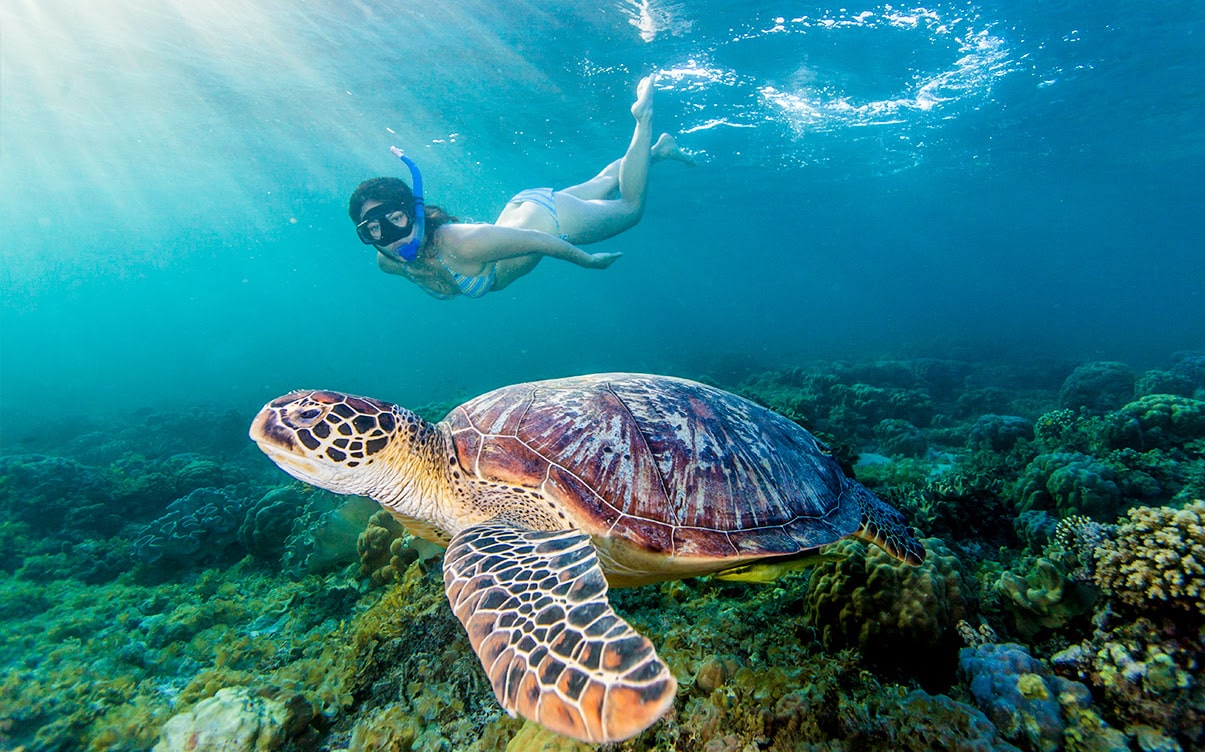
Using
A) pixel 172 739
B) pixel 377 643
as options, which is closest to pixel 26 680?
pixel 172 739

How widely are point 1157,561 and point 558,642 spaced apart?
6.53 ft

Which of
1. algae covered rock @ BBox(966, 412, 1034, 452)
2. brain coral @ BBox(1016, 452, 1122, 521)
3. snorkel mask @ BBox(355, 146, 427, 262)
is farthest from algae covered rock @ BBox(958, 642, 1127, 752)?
algae covered rock @ BBox(966, 412, 1034, 452)

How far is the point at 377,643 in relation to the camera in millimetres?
2150

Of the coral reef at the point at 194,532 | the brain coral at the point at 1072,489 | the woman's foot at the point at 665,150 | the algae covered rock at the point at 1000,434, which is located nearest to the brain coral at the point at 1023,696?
the brain coral at the point at 1072,489

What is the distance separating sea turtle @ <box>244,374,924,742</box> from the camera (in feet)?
5.71

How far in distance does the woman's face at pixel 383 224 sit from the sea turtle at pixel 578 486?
9.23ft

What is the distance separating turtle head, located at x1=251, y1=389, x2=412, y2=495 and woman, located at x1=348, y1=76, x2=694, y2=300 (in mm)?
2723

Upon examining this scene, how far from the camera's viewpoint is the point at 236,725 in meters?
1.58

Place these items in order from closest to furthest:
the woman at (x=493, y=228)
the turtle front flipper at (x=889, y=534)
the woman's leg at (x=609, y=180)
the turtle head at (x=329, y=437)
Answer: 1. the turtle head at (x=329, y=437)
2. the turtle front flipper at (x=889, y=534)
3. the woman at (x=493, y=228)
4. the woman's leg at (x=609, y=180)

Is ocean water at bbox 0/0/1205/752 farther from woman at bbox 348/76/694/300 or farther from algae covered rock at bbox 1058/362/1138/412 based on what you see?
woman at bbox 348/76/694/300

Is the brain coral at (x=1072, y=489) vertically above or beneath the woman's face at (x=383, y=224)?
beneath

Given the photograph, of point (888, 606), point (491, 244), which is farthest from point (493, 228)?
point (888, 606)

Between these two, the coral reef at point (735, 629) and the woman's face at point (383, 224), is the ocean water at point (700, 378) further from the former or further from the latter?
the woman's face at point (383, 224)

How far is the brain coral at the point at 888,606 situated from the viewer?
1811 millimetres
